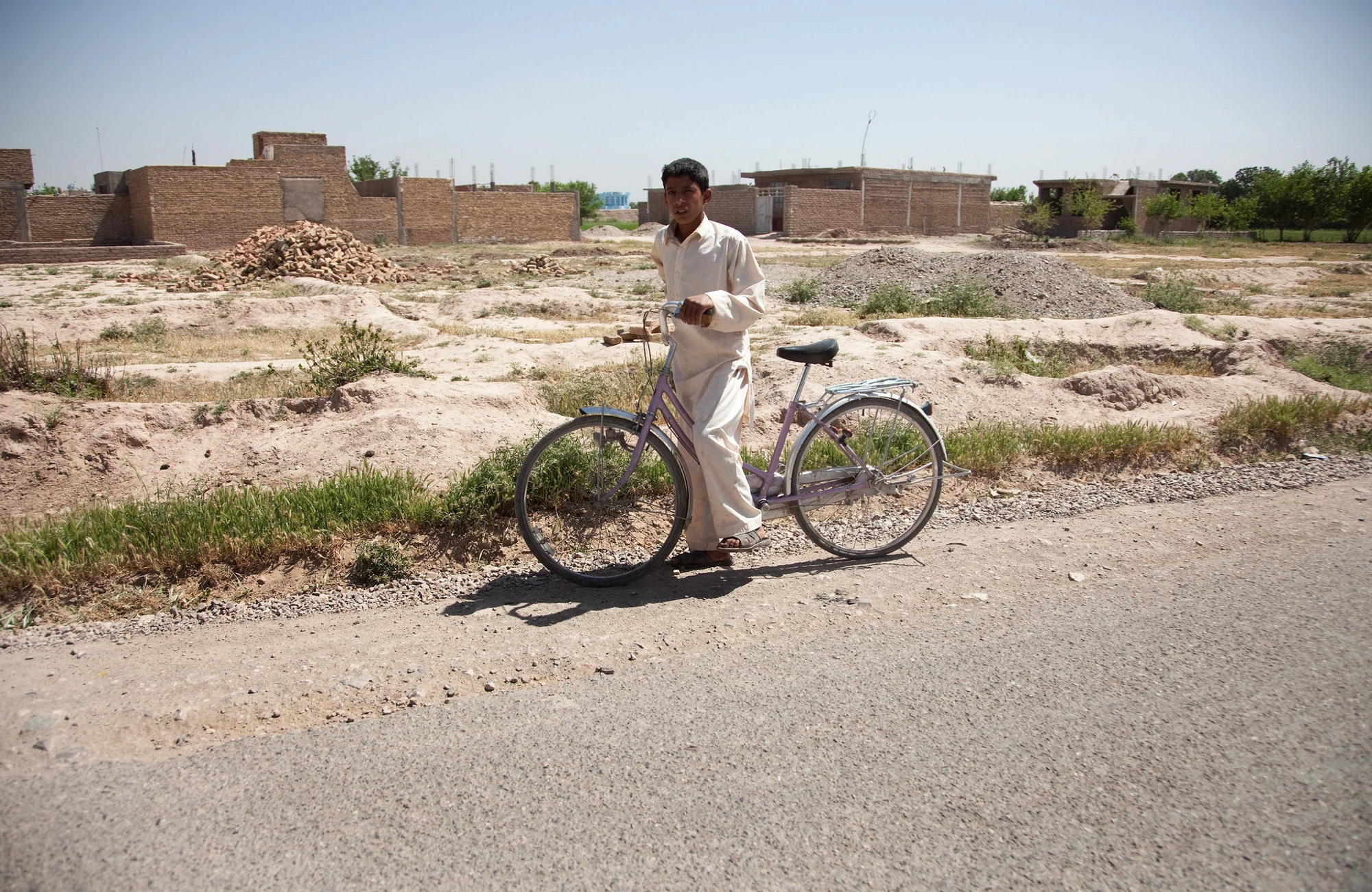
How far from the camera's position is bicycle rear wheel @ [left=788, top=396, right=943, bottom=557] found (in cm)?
466

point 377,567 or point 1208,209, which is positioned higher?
point 1208,209

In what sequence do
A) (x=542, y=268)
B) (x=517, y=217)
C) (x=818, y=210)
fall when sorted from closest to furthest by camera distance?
1. (x=542, y=268)
2. (x=517, y=217)
3. (x=818, y=210)

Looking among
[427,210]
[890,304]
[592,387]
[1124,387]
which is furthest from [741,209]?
[592,387]

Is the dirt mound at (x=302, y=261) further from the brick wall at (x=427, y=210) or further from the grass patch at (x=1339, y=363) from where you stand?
the grass patch at (x=1339, y=363)

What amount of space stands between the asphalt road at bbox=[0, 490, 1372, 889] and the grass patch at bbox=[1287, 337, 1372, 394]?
597 centimetres

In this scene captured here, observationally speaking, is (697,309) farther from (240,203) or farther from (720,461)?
(240,203)

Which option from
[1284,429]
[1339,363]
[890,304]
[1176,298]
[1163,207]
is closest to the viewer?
[1284,429]

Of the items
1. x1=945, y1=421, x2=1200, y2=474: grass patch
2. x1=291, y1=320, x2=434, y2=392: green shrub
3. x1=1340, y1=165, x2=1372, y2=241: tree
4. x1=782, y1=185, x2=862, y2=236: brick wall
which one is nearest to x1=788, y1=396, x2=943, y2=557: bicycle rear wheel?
x1=945, y1=421, x2=1200, y2=474: grass patch

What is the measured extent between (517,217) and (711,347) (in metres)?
35.6

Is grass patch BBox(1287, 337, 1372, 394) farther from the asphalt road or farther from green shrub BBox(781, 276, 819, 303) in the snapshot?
green shrub BBox(781, 276, 819, 303)

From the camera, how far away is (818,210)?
143 ft

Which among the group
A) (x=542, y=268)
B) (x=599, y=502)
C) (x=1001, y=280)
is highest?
(x=542, y=268)

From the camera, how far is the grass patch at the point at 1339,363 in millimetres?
8391

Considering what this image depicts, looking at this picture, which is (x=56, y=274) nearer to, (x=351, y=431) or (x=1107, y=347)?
(x=351, y=431)
